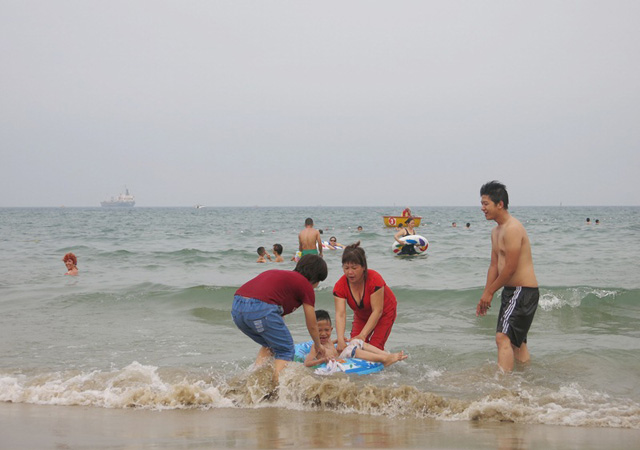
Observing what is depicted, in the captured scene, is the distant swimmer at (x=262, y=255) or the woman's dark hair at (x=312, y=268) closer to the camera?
the woman's dark hair at (x=312, y=268)

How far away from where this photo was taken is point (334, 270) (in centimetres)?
1738

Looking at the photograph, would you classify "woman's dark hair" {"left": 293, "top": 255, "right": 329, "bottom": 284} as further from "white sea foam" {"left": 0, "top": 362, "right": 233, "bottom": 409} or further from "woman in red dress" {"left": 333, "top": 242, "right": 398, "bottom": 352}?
"white sea foam" {"left": 0, "top": 362, "right": 233, "bottom": 409}

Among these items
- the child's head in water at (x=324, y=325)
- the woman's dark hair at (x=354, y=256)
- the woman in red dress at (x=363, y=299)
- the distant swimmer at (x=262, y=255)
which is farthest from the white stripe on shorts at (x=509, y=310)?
the distant swimmer at (x=262, y=255)

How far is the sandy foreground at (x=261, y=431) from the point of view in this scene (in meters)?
3.87

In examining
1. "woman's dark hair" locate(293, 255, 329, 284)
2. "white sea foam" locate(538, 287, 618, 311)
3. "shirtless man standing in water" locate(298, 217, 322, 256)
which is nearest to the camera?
"woman's dark hair" locate(293, 255, 329, 284)

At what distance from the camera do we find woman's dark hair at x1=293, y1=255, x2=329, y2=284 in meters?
5.59

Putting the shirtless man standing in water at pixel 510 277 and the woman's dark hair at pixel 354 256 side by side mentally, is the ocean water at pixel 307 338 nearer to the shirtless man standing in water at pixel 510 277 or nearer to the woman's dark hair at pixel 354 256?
the shirtless man standing in water at pixel 510 277

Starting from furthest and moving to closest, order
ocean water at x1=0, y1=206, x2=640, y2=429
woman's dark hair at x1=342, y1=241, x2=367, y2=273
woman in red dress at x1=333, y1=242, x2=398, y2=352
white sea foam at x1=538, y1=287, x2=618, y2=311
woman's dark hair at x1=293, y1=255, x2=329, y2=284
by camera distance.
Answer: white sea foam at x1=538, y1=287, x2=618, y2=311, woman in red dress at x1=333, y1=242, x2=398, y2=352, woman's dark hair at x1=342, y1=241, x2=367, y2=273, woman's dark hair at x1=293, y1=255, x2=329, y2=284, ocean water at x1=0, y1=206, x2=640, y2=429

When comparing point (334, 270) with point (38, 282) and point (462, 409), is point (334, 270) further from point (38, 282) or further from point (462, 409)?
point (462, 409)

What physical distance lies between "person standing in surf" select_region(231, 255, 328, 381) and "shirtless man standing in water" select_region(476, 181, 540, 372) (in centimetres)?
180

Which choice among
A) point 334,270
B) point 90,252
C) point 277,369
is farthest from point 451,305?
point 90,252

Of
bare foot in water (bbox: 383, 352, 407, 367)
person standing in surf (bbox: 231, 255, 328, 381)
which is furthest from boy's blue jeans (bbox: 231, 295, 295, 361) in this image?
bare foot in water (bbox: 383, 352, 407, 367)

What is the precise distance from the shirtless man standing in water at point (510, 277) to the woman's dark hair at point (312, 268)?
170cm

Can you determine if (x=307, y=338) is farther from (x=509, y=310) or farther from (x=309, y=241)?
(x=309, y=241)
